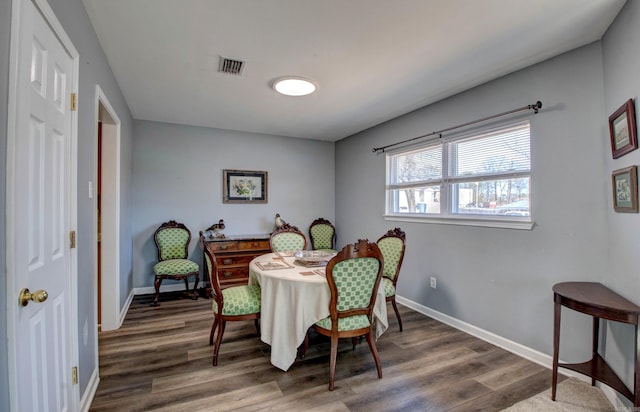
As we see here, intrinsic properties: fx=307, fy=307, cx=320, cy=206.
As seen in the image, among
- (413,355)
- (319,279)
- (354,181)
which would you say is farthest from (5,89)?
(354,181)

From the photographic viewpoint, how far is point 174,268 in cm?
402

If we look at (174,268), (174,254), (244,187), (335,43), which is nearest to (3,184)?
(335,43)

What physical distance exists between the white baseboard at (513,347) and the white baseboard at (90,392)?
10.4ft

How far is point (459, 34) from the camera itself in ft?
7.22

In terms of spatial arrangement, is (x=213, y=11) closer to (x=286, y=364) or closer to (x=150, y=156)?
(x=286, y=364)

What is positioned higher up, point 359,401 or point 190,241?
point 190,241

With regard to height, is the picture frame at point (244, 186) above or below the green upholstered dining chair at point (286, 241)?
above

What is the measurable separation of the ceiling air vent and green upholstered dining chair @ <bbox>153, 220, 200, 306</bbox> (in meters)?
2.57

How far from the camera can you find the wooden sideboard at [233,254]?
14.3 ft

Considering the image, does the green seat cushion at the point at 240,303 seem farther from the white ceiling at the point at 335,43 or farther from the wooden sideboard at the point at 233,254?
the white ceiling at the point at 335,43

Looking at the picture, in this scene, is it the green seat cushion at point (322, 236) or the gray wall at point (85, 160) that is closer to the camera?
the gray wall at point (85, 160)

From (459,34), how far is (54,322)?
2.97m

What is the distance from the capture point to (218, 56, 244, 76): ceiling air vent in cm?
262

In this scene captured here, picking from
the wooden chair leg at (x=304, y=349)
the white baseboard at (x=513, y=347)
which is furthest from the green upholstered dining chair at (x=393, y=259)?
the wooden chair leg at (x=304, y=349)
